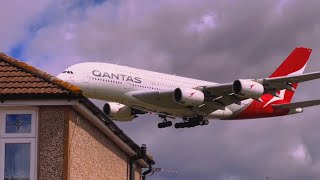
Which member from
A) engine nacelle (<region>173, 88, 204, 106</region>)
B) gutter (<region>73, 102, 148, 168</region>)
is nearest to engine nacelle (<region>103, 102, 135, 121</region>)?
engine nacelle (<region>173, 88, 204, 106</region>)

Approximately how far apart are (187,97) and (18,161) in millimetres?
28527

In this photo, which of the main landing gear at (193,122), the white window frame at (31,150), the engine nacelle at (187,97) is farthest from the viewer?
the main landing gear at (193,122)

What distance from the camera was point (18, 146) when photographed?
1019 centimetres

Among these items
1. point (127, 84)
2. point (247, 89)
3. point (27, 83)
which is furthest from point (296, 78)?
point (27, 83)

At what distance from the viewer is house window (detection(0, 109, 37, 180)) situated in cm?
1019

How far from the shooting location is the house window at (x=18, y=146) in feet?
33.4

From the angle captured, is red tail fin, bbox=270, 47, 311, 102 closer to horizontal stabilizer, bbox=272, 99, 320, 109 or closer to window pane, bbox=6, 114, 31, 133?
horizontal stabilizer, bbox=272, 99, 320, 109

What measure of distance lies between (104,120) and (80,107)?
220 centimetres

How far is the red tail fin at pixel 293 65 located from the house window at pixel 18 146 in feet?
139

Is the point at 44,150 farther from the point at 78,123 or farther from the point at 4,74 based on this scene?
the point at 4,74

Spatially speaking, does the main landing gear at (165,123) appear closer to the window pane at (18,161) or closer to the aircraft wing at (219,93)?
the aircraft wing at (219,93)

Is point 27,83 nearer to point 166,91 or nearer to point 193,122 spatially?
point 166,91

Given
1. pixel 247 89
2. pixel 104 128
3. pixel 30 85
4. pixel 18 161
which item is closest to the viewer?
pixel 18 161

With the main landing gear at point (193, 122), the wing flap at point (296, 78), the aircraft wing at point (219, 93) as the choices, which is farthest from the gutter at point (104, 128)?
the main landing gear at point (193, 122)
